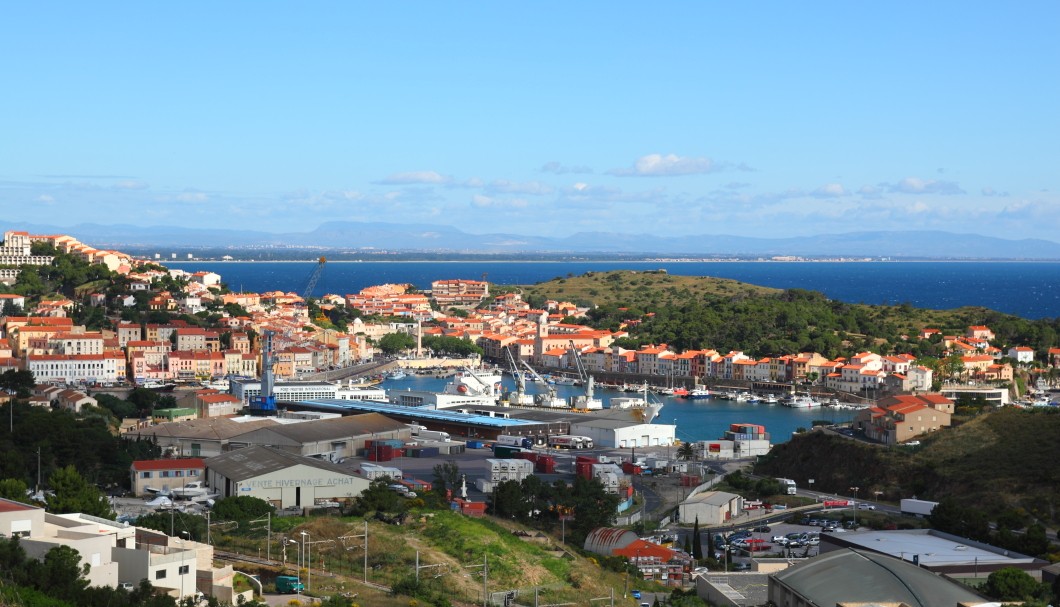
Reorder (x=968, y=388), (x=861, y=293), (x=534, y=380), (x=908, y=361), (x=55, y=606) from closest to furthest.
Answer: (x=55, y=606)
(x=968, y=388)
(x=908, y=361)
(x=534, y=380)
(x=861, y=293)

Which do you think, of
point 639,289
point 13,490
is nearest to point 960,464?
point 13,490

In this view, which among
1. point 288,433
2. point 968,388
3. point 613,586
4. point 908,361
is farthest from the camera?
point 908,361

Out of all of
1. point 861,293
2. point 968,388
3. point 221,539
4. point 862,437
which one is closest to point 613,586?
→ point 221,539

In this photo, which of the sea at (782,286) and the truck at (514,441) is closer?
the truck at (514,441)

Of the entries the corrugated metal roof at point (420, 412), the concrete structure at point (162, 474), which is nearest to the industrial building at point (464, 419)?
the corrugated metal roof at point (420, 412)

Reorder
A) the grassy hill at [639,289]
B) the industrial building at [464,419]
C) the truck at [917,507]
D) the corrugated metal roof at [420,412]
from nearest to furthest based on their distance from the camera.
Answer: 1. the truck at [917,507]
2. the industrial building at [464,419]
3. the corrugated metal roof at [420,412]
4. the grassy hill at [639,289]

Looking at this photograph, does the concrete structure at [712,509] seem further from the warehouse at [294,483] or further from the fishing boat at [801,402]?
the fishing boat at [801,402]

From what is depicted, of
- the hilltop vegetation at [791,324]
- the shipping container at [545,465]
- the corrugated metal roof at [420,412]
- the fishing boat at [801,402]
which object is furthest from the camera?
the hilltop vegetation at [791,324]

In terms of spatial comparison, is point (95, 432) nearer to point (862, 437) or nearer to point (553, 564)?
point (553, 564)
